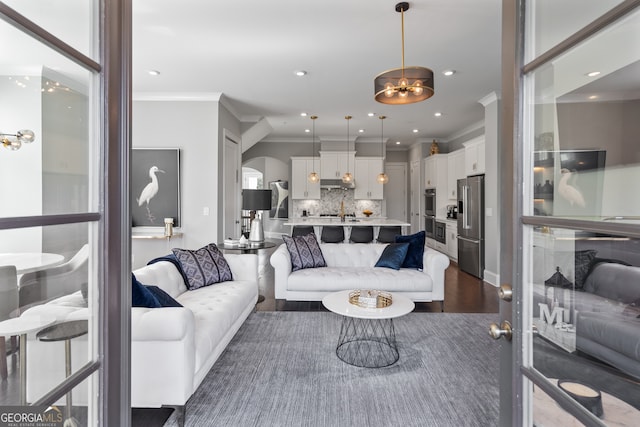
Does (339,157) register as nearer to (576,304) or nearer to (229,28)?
(229,28)

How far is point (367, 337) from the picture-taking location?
119 inches

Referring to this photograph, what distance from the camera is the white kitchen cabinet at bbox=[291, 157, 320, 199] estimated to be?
829cm

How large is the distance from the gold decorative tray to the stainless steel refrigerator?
10.9 ft

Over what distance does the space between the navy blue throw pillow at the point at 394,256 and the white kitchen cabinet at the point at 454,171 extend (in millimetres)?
3190

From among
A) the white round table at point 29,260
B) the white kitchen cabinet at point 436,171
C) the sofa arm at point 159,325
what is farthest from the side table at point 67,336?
the white kitchen cabinet at point 436,171

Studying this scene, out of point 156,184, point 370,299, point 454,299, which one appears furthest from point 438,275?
point 156,184

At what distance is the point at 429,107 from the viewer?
5.60 m

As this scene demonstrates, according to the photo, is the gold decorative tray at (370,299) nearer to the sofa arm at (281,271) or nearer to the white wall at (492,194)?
the sofa arm at (281,271)

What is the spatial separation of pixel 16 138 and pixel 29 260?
10.5 inches

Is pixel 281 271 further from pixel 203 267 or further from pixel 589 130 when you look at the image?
pixel 589 130

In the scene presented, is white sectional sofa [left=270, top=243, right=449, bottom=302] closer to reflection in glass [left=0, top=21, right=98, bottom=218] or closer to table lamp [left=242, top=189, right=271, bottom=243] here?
table lamp [left=242, top=189, right=271, bottom=243]

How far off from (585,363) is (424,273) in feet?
10.5

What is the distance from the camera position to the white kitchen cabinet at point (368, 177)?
27.3ft

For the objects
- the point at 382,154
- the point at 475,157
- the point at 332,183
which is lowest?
the point at 332,183
